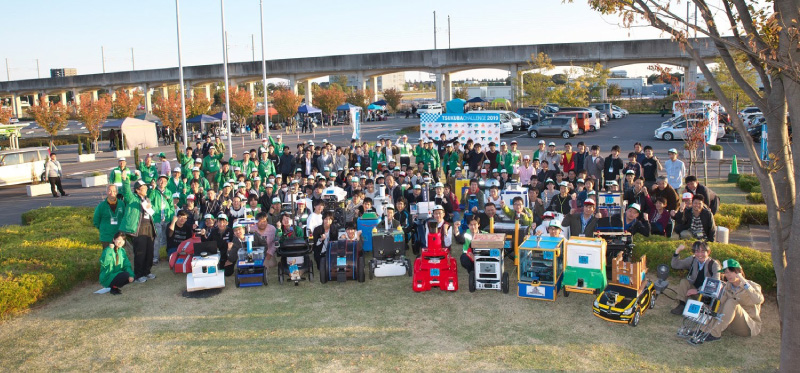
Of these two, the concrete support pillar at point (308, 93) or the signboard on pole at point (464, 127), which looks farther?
the concrete support pillar at point (308, 93)

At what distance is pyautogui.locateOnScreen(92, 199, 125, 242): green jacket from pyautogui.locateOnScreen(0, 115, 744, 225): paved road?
8226mm

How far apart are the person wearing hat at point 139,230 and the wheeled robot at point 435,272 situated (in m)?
5.16

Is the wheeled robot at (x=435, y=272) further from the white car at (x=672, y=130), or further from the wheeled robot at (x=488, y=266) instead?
the white car at (x=672, y=130)

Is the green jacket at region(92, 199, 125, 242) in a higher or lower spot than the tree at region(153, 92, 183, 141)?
lower

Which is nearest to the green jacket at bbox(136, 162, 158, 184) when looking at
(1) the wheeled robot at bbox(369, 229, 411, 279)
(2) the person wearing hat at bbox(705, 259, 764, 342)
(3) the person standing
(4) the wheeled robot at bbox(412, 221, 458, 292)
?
(1) the wheeled robot at bbox(369, 229, 411, 279)

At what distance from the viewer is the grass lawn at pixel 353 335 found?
7.50 m

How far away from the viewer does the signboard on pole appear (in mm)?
21781

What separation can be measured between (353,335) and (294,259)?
2.72m

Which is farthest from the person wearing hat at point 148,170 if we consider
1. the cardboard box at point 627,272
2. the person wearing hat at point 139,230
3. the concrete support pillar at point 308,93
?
the concrete support pillar at point 308,93

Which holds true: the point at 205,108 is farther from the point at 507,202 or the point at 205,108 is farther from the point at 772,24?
the point at 772,24

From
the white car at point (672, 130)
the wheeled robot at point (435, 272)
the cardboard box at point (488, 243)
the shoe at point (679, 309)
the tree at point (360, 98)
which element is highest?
the tree at point (360, 98)

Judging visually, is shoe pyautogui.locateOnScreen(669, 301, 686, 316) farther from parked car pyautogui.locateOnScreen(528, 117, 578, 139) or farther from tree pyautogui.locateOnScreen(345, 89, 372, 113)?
tree pyautogui.locateOnScreen(345, 89, 372, 113)

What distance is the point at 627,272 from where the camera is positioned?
365 inches

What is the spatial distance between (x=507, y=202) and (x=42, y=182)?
19.4 m
